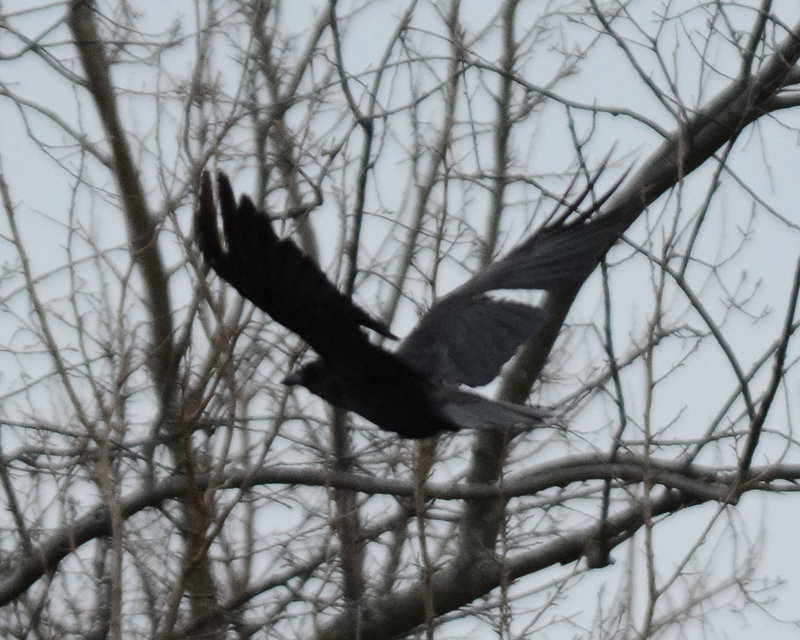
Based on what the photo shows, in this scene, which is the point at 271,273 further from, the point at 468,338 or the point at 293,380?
the point at 468,338

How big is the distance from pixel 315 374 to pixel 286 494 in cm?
176

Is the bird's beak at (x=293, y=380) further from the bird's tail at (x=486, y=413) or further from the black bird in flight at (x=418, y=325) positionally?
the bird's tail at (x=486, y=413)

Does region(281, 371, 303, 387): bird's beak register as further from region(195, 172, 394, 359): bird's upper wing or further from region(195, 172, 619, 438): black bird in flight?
region(195, 172, 394, 359): bird's upper wing

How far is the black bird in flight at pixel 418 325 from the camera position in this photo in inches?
161

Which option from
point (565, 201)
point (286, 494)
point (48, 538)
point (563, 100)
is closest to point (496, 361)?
point (565, 201)

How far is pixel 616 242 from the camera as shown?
575 centimetres

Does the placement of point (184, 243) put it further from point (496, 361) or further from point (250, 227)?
point (496, 361)

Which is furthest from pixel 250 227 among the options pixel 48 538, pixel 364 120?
pixel 48 538

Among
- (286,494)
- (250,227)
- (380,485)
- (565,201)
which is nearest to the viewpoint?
(250,227)

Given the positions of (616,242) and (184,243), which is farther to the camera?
(616,242)

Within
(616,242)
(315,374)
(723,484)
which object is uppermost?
(616,242)

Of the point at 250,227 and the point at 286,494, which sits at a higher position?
the point at 286,494

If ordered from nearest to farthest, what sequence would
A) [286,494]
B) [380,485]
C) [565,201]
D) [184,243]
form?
1. [184,243]
2. [565,201]
3. [380,485]
4. [286,494]

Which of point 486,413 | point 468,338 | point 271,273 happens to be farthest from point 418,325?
point 271,273
